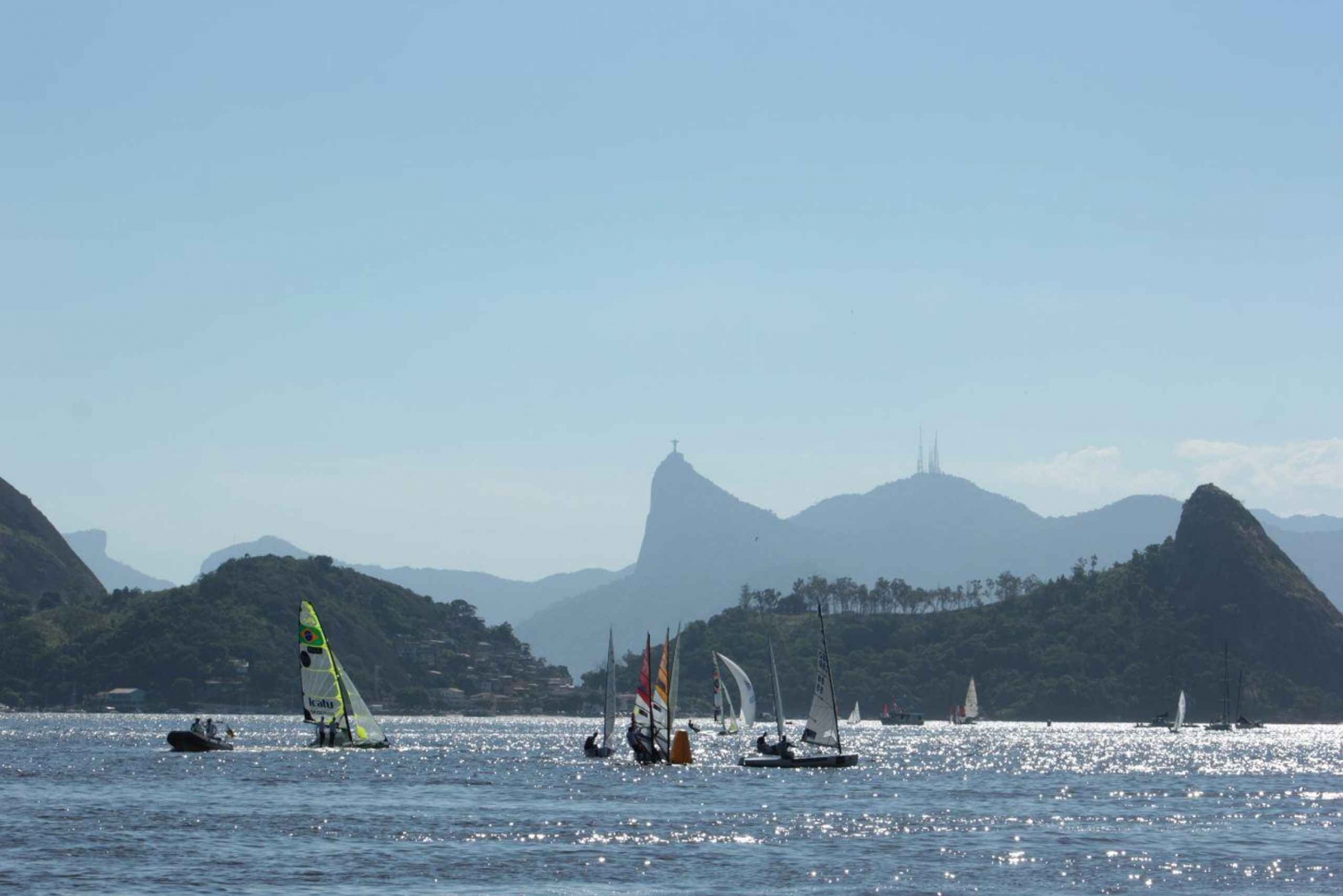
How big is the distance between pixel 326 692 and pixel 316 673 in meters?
3.74

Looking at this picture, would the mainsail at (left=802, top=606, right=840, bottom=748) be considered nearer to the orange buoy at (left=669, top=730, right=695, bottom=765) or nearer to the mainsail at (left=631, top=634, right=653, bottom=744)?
the orange buoy at (left=669, top=730, right=695, bottom=765)

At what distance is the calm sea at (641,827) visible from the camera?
5106 centimetres

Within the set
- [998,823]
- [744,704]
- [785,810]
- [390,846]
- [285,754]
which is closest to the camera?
[390,846]

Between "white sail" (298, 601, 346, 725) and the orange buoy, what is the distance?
24.8 metres

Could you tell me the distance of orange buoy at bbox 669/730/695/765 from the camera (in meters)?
108

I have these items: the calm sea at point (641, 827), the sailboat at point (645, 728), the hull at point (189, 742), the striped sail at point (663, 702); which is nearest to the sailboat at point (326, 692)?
the calm sea at point (641, 827)

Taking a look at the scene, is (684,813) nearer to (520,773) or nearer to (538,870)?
(538,870)

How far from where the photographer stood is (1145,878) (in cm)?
5250

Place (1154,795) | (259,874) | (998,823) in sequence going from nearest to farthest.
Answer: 1. (259,874)
2. (998,823)
3. (1154,795)

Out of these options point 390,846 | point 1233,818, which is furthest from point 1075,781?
point 390,846

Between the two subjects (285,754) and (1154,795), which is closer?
(1154,795)

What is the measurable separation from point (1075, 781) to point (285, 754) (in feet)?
198

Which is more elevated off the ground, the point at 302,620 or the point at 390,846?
the point at 302,620

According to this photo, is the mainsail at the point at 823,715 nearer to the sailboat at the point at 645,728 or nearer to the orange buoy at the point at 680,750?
the orange buoy at the point at 680,750
